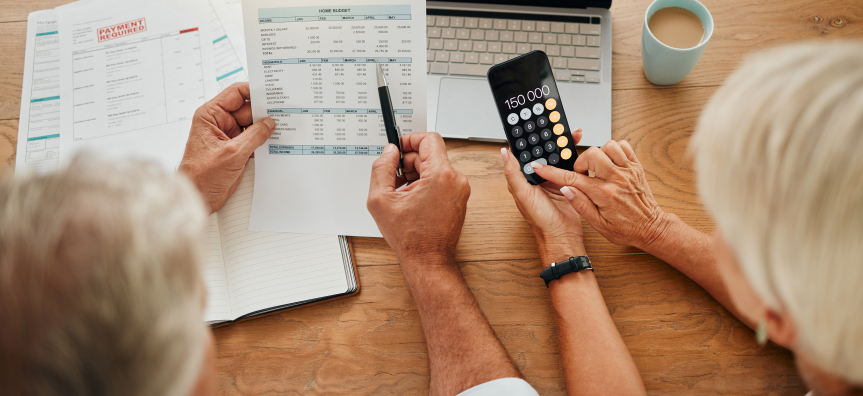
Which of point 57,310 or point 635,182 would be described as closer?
point 57,310

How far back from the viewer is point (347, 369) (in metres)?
0.67

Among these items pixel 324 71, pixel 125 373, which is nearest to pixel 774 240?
pixel 125 373

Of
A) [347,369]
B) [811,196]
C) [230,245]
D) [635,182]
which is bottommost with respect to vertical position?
[347,369]

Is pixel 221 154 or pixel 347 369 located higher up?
pixel 221 154

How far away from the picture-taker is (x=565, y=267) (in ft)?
2.15

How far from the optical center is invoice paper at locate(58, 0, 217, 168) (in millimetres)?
787

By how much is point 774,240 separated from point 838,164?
65 mm

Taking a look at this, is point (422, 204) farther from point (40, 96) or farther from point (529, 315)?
point (40, 96)

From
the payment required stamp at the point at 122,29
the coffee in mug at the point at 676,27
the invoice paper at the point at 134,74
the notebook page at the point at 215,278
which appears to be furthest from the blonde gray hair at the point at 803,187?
the payment required stamp at the point at 122,29

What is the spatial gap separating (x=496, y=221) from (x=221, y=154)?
459mm

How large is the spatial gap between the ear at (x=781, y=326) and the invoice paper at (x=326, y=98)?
0.50 m

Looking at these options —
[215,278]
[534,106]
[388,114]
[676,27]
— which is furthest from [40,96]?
[676,27]

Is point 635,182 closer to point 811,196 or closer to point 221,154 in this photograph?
point 811,196

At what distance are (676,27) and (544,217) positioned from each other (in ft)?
1.28
